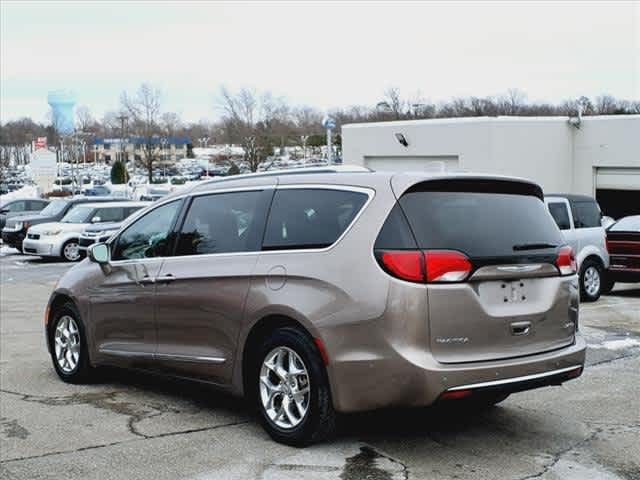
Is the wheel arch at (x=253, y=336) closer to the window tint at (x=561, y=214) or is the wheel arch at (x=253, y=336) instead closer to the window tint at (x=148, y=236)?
the window tint at (x=148, y=236)

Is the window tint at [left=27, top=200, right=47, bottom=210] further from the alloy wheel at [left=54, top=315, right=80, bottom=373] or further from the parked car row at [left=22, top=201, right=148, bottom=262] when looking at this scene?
the alloy wheel at [left=54, top=315, right=80, bottom=373]

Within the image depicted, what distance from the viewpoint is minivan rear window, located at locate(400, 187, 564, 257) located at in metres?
5.54

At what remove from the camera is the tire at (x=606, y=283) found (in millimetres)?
15820

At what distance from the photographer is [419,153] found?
2877 centimetres

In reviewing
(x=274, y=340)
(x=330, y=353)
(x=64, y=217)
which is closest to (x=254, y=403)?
(x=274, y=340)

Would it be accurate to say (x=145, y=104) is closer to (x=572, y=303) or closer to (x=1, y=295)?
(x=1, y=295)

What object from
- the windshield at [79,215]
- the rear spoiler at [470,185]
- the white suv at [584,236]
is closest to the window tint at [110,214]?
the windshield at [79,215]

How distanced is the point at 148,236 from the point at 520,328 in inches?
128

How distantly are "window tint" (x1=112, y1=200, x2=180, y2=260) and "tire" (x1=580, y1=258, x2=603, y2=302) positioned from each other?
370 inches

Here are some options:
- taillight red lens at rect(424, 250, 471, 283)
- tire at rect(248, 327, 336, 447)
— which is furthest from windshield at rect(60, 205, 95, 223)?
taillight red lens at rect(424, 250, 471, 283)

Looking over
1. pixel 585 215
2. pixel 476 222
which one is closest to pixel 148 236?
pixel 476 222

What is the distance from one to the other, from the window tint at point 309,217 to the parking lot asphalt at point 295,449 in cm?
118

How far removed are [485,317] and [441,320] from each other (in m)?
0.30

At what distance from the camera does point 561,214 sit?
1555 centimetres
